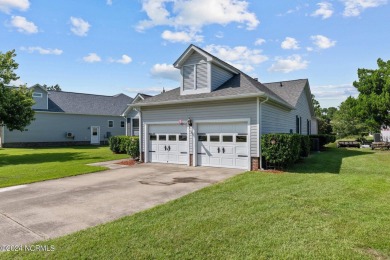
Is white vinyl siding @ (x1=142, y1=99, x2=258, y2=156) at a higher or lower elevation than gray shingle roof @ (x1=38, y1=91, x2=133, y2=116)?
lower

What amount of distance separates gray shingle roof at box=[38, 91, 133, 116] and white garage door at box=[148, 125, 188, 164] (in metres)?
21.0

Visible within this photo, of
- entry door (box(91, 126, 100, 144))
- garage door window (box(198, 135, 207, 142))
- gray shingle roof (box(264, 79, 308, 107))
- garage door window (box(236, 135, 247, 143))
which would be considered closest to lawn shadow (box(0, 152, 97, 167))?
garage door window (box(198, 135, 207, 142))

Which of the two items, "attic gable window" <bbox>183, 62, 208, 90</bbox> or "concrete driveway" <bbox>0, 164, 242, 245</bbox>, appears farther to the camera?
"attic gable window" <bbox>183, 62, 208, 90</bbox>

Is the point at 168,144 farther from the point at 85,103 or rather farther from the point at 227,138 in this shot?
the point at 85,103

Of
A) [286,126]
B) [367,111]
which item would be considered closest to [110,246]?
[286,126]

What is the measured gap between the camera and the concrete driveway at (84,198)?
4.88 metres

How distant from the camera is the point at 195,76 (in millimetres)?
13023

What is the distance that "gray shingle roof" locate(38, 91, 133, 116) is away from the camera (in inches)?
1210

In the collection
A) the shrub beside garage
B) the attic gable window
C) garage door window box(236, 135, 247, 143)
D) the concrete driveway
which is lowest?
the concrete driveway

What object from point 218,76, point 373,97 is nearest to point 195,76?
point 218,76

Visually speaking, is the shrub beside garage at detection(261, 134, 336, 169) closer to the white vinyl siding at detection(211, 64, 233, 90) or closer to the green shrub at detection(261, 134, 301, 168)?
the green shrub at detection(261, 134, 301, 168)

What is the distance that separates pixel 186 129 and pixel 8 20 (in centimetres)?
996

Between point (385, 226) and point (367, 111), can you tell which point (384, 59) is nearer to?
point (367, 111)

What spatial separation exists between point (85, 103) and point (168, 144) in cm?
2419
